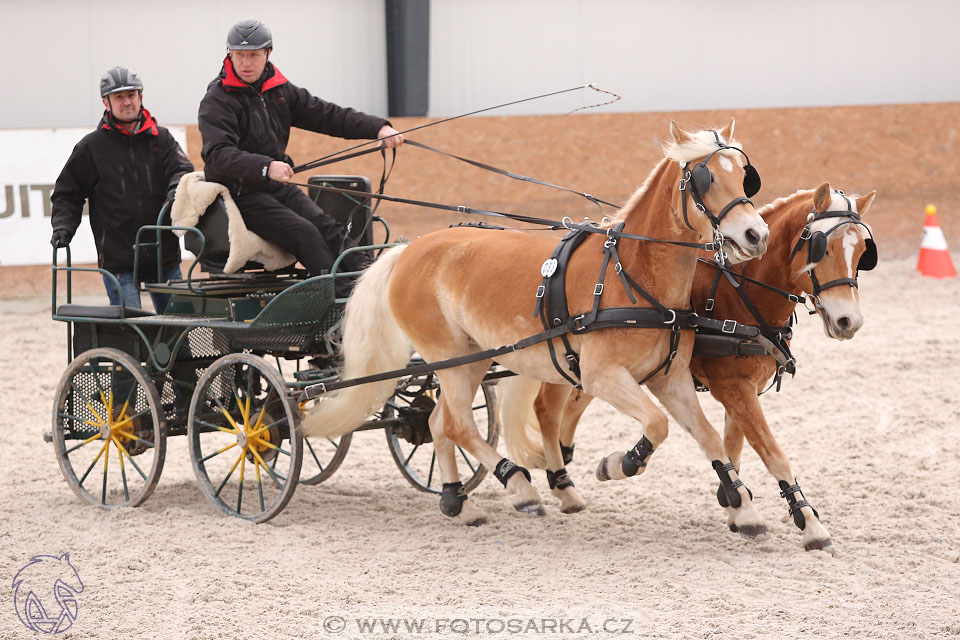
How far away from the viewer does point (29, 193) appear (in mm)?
9570

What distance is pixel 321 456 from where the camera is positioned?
592cm

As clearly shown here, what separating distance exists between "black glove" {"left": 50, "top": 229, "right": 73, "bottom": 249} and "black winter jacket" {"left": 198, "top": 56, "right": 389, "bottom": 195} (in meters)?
0.77

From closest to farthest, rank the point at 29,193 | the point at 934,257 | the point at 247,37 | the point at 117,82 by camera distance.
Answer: the point at 247,37
the point at 117,82
the point at 29,193
the point at 934,257

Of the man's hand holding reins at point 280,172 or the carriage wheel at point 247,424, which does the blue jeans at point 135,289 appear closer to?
the carriage wheel at point 247,424

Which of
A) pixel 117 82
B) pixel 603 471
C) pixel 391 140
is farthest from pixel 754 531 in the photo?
pixel 117 82

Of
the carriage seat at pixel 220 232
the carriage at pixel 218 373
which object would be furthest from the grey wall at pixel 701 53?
the carriage seat at pixel 220 232

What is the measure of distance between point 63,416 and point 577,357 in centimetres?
250

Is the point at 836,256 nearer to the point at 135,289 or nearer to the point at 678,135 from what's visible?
the point at 678,135

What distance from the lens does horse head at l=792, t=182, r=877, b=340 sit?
3.80 metres

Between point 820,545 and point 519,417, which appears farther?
point 519,417

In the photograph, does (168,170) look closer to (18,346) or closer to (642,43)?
(18,346)

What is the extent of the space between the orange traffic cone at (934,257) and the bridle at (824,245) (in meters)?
7.07

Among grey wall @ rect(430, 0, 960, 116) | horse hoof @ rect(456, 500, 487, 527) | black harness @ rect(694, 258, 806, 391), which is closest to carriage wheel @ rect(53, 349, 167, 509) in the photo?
horse hoof @ rect(456, 500, 487, 527)
